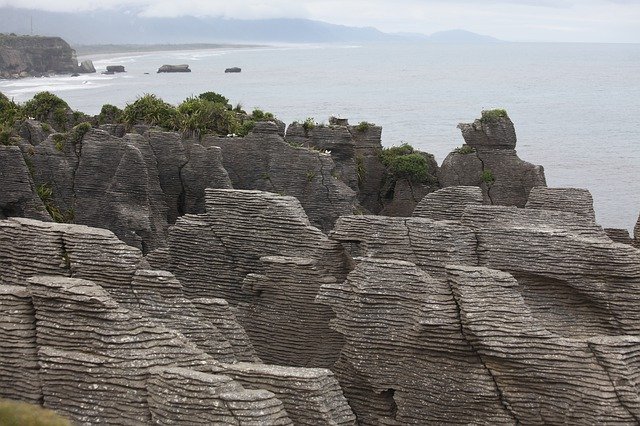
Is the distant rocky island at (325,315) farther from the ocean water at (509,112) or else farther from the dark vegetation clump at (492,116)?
the ocean water at (509,112)

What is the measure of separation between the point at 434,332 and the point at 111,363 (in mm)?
7311

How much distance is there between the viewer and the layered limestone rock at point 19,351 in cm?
2044

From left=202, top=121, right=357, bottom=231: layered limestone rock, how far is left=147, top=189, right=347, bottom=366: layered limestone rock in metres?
10.7

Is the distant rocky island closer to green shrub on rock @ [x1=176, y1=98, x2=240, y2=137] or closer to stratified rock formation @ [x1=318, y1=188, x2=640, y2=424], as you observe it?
stratified rock formation @ [x1=318, y1=188, x2=640, y2=424]

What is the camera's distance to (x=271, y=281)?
1070 inches

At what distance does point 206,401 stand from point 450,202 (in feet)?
49.8

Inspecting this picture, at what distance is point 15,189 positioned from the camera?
34.3 metres

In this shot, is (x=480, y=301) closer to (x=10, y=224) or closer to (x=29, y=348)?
(x=29, y=348)

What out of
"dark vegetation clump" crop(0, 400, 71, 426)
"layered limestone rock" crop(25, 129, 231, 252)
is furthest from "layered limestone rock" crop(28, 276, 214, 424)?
"layered limestone rock" crop(25, 129, 231, 252)

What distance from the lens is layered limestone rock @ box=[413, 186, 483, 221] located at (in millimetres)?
31766

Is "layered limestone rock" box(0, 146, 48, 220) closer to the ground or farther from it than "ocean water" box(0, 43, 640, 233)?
farther from it

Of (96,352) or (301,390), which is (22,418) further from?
(301,390)

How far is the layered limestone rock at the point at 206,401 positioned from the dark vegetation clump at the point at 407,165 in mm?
29703

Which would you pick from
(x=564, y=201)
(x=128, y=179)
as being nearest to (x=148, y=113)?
(x=128, y=179)
